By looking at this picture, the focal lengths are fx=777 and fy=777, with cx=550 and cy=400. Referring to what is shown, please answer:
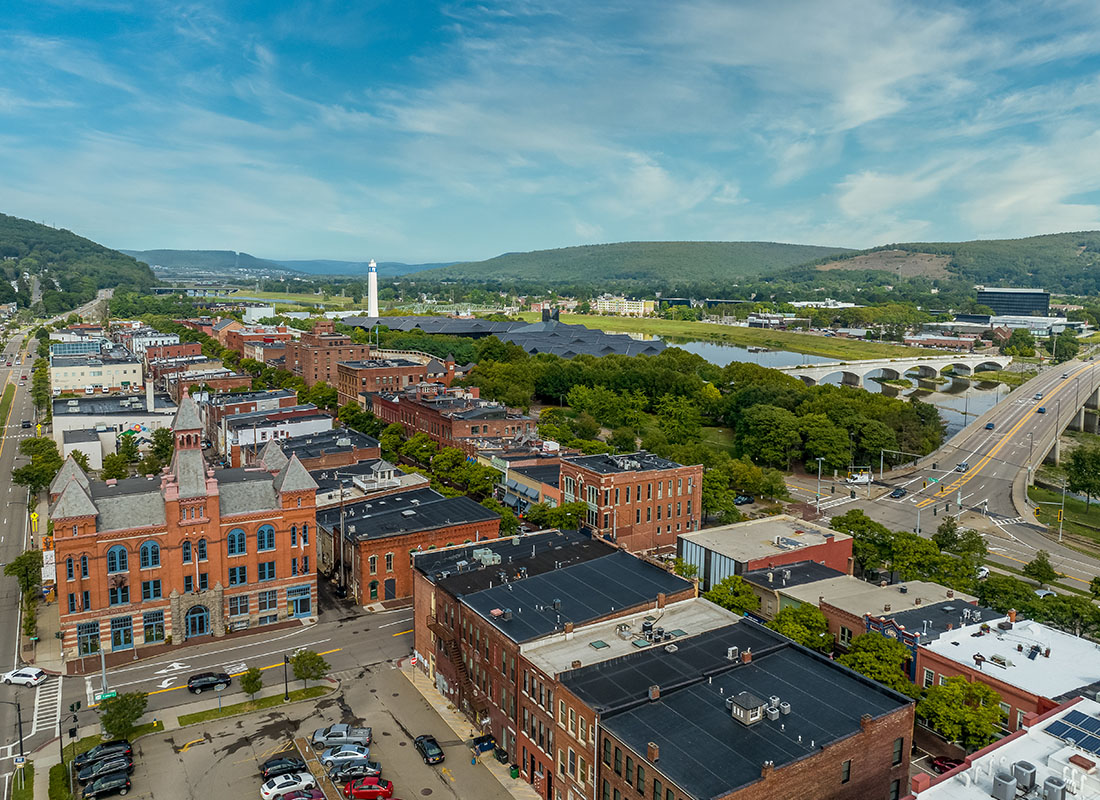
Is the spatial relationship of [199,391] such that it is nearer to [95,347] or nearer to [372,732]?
[95,347]

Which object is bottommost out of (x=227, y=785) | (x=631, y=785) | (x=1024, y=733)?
(x=227, y=785)

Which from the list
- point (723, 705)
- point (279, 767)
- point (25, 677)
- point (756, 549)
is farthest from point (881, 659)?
point (25, 677)

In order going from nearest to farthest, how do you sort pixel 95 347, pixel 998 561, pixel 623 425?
pixel 998 561 → pixel 623 425 → pixel 95 347

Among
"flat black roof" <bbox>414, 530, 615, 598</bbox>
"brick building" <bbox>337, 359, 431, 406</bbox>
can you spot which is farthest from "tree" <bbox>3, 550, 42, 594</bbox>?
"brick building" <bbox>337, 359, 431, 406</bbox>

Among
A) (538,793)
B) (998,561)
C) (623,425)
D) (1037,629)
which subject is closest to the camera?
(538,793)

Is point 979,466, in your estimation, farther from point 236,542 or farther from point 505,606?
point 236,542

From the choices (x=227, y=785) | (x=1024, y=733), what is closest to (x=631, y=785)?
(x=1024, y=733)

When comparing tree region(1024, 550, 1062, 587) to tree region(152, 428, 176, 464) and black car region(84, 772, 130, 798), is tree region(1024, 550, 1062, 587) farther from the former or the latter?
tree region(152, 428, 176, 464)

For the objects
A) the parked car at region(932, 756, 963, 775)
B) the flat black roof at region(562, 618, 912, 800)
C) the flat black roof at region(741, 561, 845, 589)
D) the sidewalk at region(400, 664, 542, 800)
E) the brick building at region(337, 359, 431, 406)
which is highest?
the brick building at region(337, 359, 431, 406)
